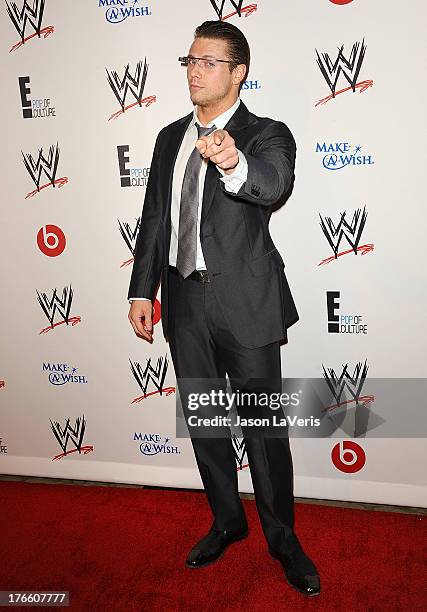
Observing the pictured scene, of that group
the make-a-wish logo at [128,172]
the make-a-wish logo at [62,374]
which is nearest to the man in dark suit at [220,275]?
the make-a-wish logo at [128,172]

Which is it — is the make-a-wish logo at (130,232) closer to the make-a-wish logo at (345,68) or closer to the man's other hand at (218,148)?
the make-a-wish logo at (345,68)

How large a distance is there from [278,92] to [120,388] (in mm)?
1416

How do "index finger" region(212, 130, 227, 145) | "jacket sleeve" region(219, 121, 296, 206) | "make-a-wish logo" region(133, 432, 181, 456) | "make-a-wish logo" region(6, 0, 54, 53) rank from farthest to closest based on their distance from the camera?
1. "make-a-wish logo" region(133, 432, 181, 456)
2. "make-a-wish logo" region(6, 0, 54, 53)
3. "jacket sleeve" region(219, 121, 296, 206)
4. "index finger" region(212, 130, 227, 145)

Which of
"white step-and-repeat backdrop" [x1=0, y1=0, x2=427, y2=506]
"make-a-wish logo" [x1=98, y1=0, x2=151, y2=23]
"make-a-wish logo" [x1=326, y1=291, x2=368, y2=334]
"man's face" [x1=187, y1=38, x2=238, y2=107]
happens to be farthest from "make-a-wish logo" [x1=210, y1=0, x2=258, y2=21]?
"make-a-wish logo" [x1=326, y1=291, x2=368, y2=334]

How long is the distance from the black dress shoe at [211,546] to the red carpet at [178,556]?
0.09 feet

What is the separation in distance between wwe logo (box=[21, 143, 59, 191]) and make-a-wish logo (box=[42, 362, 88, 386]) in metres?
0.81

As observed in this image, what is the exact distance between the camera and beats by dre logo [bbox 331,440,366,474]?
103 inches

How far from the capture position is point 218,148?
4.95 feet

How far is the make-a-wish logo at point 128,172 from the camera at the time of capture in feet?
8.32

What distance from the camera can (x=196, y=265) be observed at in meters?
2.09

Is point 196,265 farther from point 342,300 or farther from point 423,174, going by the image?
point 423,174

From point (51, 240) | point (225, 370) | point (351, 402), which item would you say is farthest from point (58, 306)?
point (351, 402)

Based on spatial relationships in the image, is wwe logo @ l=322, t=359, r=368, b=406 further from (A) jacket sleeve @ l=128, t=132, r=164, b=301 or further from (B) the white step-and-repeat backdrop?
(A) jacket sleeve @ l=128, t=132, r=164, b=301

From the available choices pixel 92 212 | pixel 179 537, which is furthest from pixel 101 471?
pixel 92 212
